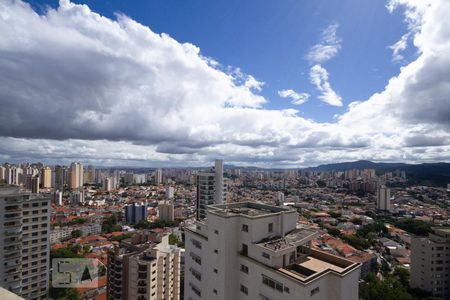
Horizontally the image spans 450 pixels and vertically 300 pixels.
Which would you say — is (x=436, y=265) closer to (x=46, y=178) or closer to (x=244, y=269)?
(x=244, y=269)

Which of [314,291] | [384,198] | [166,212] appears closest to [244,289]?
[314,291]

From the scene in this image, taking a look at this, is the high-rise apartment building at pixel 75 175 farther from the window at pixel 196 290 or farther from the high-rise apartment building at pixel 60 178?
the window at pixel 196 290

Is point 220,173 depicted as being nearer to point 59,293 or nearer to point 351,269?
point 59,293

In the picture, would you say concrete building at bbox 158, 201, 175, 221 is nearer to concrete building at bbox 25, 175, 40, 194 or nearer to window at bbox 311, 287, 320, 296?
concrete building at bbox 25, 175, 40, 194

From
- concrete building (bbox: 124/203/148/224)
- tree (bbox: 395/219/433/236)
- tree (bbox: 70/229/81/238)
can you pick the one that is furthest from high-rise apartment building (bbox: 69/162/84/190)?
tree (bbox: 395/219/433/236)

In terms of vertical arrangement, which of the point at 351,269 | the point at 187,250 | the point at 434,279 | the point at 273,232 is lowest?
the point at 434,279

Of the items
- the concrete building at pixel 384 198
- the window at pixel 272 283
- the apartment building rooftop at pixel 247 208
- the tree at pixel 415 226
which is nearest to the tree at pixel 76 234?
the apartment building rooftop at pixel 247 208

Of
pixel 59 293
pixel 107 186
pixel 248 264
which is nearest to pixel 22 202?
pixel 59 293
